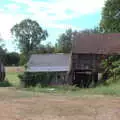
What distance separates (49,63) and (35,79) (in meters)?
5.49

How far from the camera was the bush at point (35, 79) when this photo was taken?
52062 mm

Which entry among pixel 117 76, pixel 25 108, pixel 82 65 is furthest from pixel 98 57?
pixel 25 108

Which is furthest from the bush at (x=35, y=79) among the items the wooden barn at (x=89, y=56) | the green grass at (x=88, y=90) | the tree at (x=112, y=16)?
the tree at (x=112, y=16)

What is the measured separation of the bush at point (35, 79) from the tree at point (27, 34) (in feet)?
269

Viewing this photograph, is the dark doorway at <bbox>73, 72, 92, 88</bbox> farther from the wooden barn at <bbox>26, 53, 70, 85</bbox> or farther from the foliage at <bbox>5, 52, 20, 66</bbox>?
the foliage at <bbox>5, 52, 20, 66</bbox>

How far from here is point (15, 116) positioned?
59.5ft

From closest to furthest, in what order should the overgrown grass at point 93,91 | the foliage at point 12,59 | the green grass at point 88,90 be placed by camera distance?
the overgrown grass at point 93,91, the green grass at point 88,90, the foliage at point 12,59

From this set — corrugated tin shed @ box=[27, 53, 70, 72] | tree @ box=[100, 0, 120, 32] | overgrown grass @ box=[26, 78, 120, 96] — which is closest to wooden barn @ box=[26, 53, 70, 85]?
corrugated tin shed @ box=[27, 53, 70, 72]

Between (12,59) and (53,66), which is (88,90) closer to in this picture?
(53,66)

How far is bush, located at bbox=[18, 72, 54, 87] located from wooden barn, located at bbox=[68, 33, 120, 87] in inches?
106

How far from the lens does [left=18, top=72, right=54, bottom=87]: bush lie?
52.1 m

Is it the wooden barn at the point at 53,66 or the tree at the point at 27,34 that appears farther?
the tree at the point at 27,34

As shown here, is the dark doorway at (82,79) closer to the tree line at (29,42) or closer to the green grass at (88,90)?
the green grass at (88,90)

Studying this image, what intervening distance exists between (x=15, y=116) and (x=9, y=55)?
11244cm
